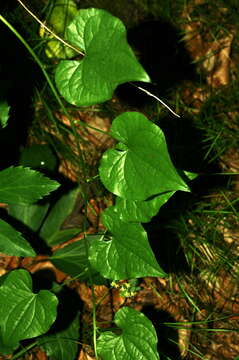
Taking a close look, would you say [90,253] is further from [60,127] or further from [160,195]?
[60,127]

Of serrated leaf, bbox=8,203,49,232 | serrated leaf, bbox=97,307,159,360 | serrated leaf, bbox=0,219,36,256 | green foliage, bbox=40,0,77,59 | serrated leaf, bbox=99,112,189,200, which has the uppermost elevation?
green foliage, bbox=40,0,77,59

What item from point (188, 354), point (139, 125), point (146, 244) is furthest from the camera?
point (188, 354)

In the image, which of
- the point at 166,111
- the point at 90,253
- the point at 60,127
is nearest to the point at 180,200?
the point at 166,111

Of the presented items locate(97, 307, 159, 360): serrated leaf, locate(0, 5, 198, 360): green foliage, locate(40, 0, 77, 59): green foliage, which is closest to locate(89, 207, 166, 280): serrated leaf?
locate(0, 5, 198, 360): green foliage

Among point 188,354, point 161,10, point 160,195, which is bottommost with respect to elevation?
point 188,354

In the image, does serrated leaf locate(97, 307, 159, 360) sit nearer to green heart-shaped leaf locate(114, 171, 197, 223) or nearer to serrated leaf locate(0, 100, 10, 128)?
green heart-shaped leaf locate(114, 171, 197, 223)

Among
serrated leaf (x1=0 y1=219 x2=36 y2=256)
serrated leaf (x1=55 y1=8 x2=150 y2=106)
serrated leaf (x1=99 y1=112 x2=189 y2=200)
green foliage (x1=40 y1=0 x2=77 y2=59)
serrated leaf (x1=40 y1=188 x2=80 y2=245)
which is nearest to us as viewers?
serrated leaf (x1=55 y1=8 x2=150 y2=106)
